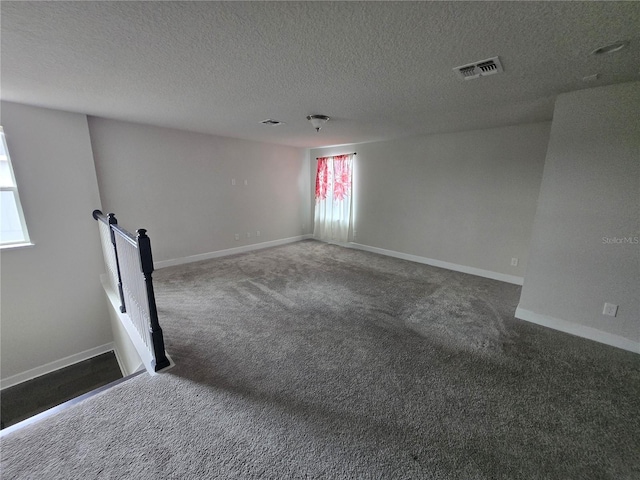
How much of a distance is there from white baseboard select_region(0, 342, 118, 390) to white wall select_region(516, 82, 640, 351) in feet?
18.0

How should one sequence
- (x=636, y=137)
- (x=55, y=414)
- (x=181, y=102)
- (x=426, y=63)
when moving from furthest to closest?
(x=181, y=102) → (x=636, y=137) → (x=426, y=63) → (x=55, y=414)

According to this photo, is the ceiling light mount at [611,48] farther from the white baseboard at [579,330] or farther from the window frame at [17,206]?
the window frame at [17,206]

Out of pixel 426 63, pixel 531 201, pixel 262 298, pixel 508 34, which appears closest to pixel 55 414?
pixel 262 298

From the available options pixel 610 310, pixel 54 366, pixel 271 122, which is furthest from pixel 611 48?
pixel 54 366

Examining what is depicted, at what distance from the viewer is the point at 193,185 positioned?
4.48 metres

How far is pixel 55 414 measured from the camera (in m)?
1.57

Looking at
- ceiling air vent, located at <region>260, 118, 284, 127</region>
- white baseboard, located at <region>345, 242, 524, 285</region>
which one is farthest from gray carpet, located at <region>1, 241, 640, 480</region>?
ceiling air vent, located at <region>260, 118, 284, 127</region>

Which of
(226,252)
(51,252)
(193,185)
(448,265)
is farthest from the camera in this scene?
(226,252)

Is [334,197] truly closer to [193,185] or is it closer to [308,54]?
[193,185]

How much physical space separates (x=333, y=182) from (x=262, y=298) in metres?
3.47

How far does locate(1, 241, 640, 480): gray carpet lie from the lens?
131cm

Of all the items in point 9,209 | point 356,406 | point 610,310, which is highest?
point 9,209

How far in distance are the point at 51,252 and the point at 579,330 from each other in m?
5.84

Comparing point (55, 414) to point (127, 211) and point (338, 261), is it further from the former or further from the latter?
point (338, 261)
